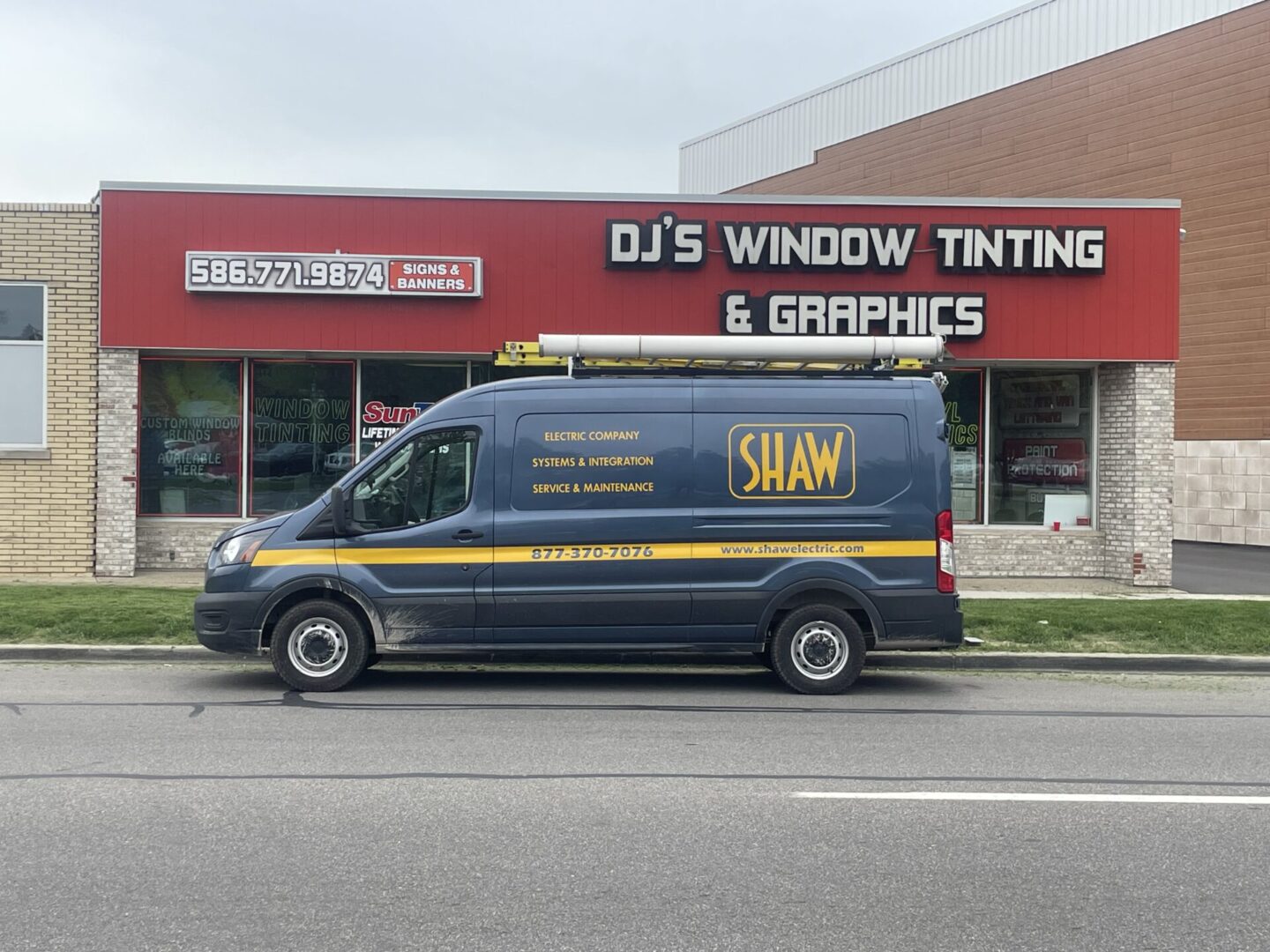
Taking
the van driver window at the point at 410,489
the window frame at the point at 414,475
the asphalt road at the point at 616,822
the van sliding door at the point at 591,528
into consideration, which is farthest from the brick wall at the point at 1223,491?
the van driver window at the point at 410,489

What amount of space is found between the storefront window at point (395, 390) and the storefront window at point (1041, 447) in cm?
744

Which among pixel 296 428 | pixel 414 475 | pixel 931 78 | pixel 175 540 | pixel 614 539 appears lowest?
pixel 175 540

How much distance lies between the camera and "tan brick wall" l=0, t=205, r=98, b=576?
15.9 m

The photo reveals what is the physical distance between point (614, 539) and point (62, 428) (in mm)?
9737

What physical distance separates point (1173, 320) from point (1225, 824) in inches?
481

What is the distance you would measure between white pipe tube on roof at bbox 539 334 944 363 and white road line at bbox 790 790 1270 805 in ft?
13.8

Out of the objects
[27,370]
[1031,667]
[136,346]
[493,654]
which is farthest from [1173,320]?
[27,370]

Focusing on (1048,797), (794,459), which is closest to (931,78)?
(794,459)

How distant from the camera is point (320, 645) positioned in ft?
30.3

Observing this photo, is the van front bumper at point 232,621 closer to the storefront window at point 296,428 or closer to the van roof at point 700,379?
the van roof at point 700,379

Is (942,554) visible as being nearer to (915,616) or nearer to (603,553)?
(915,616)

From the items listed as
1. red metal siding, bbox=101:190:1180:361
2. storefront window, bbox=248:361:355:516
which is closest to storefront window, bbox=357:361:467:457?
storefront window, bbox=248:361:355:516

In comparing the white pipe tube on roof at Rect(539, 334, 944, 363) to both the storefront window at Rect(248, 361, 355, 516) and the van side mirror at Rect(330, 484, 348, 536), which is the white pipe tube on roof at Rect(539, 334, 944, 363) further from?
the storefront window at Rect(248, 361, 355, 516)

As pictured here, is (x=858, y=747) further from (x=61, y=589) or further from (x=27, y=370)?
(x=27, y=370)
